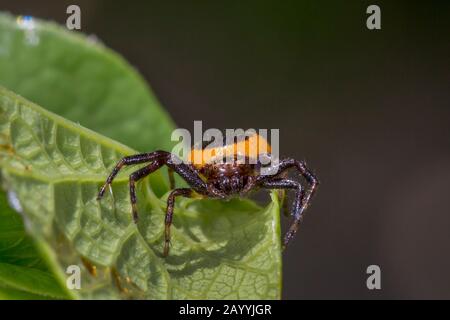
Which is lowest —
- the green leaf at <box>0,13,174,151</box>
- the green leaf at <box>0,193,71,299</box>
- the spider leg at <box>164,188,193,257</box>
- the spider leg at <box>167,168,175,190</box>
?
the green leaf at <box>0,193,71,299</box>

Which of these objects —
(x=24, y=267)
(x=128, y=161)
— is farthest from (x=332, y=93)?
(x=24, y=267)

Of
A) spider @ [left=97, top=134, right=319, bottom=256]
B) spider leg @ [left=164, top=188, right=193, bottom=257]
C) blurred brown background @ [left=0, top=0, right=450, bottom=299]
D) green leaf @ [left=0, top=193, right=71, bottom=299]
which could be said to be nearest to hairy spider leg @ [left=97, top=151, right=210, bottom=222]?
spider @ [left=97, top=134, right=319, bottom=256]

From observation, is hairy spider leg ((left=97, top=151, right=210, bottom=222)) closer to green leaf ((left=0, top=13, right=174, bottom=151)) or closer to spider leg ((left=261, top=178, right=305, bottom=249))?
green leaf ((left=0, top=13, right=174, bottom=151))

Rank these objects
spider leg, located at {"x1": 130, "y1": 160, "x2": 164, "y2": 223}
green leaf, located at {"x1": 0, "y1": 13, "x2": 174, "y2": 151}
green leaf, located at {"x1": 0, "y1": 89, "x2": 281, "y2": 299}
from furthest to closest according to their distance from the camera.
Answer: green leaf, located at {"x1": 0, "y1": 13, "x2": 174, "y2": 151} → spider leg, located at {"x1": 130, "y1": 160, "x2": 164, "y2": 223} → green leaf, located at {"x1": 0, "y1": 89, "x2": 281, "y2": 299}

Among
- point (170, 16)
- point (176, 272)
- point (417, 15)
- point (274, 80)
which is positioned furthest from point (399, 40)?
point (176, 272)

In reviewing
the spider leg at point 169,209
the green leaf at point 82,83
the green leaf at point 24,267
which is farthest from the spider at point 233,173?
the green leaf at point 24,267
